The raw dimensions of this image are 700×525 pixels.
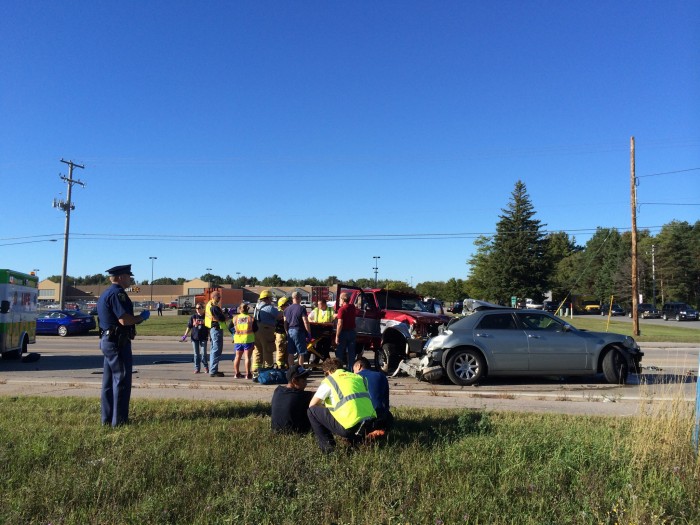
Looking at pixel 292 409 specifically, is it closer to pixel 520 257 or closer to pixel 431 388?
pixel 431 388

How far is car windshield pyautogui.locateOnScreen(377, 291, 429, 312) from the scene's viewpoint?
44.8ft

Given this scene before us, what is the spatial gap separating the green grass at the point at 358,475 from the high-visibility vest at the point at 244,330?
16.4 feet

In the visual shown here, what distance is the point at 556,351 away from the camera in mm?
10445

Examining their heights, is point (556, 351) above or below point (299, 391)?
above

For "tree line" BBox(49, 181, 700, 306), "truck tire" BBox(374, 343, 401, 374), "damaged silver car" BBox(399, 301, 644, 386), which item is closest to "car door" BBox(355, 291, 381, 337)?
"truck tire" BBox(374, 343, 401, 374)

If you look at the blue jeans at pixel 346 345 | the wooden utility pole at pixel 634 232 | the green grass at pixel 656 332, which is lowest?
the green grass at pixel 656 332

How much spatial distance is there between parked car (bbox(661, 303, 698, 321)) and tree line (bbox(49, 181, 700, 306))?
9933 mm

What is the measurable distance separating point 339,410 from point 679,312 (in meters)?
63.5

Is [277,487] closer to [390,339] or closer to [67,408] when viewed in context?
[67,408]

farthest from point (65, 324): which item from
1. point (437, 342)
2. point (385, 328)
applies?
point (437, 342)

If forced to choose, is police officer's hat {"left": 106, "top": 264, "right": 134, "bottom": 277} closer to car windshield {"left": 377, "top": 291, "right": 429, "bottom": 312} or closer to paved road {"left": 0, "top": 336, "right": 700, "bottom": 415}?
paved road {"left": 0, "top": 336, "right": 700, "bottom": 415}

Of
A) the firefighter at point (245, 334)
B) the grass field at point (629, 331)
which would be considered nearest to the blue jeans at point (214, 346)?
the firefighter at point (245, 334)

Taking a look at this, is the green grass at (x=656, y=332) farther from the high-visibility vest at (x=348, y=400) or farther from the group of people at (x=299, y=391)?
the high-visibility vest at (x=348, y=400)

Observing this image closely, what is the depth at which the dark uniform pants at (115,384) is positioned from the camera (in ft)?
21.6
